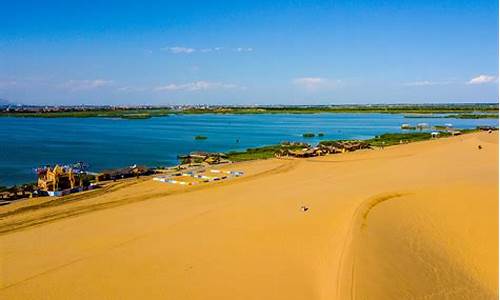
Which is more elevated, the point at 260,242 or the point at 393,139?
the point at 260,242

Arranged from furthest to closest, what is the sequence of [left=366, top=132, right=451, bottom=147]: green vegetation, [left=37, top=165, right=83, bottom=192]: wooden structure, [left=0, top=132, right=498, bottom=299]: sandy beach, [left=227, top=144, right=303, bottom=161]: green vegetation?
1. [left=366, top=132, right=451, bottom=147]: green vegetation
2. [left=227, top=144, right=303, bottom=161]: green vegetation
3. [left=37, top=165, right=83, bottom=192]: wooden structure
4. [left=0, top=132, right=498, bottom=299]: sandy beach

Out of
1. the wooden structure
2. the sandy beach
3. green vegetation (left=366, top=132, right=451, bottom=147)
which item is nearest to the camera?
the sandy beach

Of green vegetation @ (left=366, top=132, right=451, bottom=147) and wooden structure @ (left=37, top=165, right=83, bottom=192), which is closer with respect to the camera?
wooden structure @ (left=37, top=165, right=83, bottom=192)

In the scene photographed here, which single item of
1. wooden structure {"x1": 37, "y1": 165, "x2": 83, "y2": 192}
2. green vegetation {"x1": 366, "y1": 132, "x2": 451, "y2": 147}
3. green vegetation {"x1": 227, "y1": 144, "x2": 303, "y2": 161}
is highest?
wooden structure {"x1": 37, "y1": 165, "x2": 83, "y2": 192}

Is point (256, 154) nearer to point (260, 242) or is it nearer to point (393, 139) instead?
point (393, 139)

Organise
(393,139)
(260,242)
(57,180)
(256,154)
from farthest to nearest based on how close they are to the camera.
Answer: (393,139)
(256,154)
(57,180)
(260,242)

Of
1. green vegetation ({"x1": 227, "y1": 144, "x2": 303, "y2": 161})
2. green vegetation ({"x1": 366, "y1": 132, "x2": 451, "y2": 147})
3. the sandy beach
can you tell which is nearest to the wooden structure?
the sandy beach

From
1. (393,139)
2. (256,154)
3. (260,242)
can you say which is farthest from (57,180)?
(393,139)

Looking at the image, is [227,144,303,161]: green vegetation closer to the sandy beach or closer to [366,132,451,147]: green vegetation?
[366,132,451,147]: green vegetation

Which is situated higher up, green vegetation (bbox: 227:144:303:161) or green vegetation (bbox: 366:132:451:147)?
green vegetation (bbox: 227:144:303:161)
